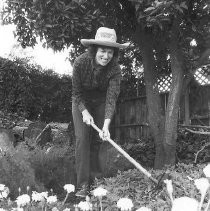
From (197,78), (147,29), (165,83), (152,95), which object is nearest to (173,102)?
(152,95)

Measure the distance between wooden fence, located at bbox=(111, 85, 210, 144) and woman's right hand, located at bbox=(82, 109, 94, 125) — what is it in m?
4.79

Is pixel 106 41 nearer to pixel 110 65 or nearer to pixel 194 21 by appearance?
pixel 110 65

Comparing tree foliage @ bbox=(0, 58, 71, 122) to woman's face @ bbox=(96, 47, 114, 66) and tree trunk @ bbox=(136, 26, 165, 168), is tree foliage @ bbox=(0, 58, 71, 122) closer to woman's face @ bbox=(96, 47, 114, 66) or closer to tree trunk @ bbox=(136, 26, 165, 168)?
tree trunk @ bbox=(136, 26, 165, 168)

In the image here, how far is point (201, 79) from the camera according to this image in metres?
8.96

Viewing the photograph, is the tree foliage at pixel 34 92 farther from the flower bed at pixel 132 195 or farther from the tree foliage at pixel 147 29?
the flower bed at pixel 132 195

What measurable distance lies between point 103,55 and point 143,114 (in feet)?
20.2

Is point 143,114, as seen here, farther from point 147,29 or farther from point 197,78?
point 147,29

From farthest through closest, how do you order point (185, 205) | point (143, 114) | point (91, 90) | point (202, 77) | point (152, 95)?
point (143, 114) < point (202, 77) < point (152, 95) < point (91, 90) < point (185, 205)

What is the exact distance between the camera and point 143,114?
1009 cm

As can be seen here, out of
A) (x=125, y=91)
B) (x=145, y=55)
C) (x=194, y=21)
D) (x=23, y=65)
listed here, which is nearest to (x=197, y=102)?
(x=125, y=91)

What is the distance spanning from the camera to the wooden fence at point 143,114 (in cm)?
889

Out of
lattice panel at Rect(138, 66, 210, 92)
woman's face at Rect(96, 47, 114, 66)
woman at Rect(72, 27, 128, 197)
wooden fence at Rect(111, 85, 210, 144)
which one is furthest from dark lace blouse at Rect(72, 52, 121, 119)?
wooden fence at Rect(111, 85, 210, 144)

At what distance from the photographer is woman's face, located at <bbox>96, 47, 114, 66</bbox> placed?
4020 millimetres

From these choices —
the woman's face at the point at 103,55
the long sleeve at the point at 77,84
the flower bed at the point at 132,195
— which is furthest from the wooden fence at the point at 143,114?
the flower bed at the point at 132,195
